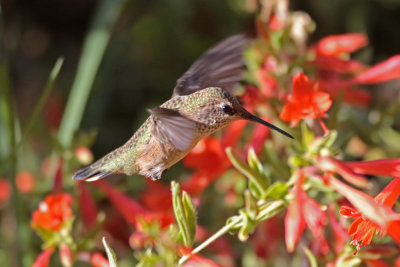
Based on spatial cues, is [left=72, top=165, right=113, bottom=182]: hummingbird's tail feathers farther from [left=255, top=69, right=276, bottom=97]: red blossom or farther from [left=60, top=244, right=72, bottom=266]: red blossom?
[left=255, top=69, right=276, bottom=97]: red blossom

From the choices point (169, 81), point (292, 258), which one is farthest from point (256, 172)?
point (169, 81)

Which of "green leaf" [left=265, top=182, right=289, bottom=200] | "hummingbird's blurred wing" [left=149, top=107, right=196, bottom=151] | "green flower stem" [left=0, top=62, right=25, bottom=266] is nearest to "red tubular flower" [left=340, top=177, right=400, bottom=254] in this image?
"green leaf" [left=265, top=182, right=289, bottom=200]

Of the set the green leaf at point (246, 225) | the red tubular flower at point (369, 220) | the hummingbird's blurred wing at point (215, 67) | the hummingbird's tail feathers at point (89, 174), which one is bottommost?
the red tubular flower at point (369, 220)

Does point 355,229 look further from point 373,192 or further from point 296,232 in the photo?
point 373,192

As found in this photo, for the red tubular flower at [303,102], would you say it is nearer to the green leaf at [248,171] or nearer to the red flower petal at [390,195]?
the green leaf at [248,171]

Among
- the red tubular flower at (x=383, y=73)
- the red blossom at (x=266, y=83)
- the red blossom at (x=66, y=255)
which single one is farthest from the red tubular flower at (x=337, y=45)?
the red blossom at (x=66, y=255)

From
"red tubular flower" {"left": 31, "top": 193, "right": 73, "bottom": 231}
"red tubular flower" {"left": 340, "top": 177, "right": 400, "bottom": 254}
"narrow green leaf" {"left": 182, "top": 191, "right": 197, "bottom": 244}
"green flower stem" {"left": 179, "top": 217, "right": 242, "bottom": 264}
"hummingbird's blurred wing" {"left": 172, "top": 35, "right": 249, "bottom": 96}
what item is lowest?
"red tubular flower" {"left": 340, "top": 177, "right": 400, "bottom": 254}

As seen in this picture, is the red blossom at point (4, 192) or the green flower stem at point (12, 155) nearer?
the green flower stem at point (12, 155)

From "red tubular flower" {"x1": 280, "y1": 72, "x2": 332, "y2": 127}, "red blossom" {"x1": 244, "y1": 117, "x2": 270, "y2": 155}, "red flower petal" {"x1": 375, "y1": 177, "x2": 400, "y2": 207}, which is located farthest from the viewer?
"red blossom" {"x1": 244, "y1": 117, "x2": 270, "y2": 155}
